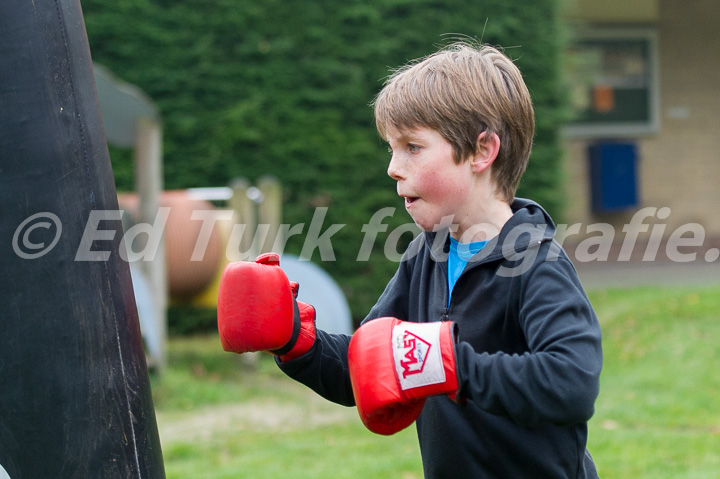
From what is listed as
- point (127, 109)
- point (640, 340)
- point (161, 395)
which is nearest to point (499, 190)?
point (161, 395)

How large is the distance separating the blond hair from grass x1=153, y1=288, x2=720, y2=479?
254cm

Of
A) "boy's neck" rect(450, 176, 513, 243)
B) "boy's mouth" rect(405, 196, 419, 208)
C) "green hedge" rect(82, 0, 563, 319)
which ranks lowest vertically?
"green hedge" rect(82, 0, 563, 319)

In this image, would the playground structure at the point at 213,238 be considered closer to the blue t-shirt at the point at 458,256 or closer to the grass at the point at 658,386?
the grass at the point at 658,386

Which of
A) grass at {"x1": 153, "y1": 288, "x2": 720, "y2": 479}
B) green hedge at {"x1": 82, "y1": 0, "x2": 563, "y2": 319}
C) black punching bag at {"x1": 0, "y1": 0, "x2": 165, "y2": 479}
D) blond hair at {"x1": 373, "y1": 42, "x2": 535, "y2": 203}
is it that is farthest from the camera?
green hedge at {"x1": 82, "y1": 0, "x2": 563, "y2": 319}

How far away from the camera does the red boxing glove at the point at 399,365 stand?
1.65 meters

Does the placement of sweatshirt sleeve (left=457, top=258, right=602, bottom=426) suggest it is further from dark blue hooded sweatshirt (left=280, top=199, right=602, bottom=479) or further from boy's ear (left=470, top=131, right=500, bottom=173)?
boy's ear (left=470, top=131, right=500, bottom=173)

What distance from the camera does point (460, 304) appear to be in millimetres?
1941

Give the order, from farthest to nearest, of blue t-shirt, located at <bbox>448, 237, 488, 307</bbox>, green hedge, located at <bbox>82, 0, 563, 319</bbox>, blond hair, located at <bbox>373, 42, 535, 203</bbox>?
green hedge, located at <bbox>82, 0, 563, 319</bbox>, blue t-shirt, located at <bbox>448, 237, 488, 307</bbox>, blond hair, located at <bbox>373, 42, 535, 203</bbox>

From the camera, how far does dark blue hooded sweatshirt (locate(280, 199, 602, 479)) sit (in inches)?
62.7

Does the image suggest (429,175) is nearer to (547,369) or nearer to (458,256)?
(458,256)

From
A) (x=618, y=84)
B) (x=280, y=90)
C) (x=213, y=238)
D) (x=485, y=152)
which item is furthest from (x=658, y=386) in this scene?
(x=618, y=84)

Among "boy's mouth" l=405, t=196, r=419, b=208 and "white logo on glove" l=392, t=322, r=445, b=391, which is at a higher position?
"boy's mouth" l=405, t=196, r=419, b=208

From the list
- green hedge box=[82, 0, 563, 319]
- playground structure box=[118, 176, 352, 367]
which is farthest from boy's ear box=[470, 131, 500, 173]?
green hedge box=[82, 0, 563, 319]

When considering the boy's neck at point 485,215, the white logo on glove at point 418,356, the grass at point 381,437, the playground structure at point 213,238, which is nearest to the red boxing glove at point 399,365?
the white logo on glove at point 418,356
